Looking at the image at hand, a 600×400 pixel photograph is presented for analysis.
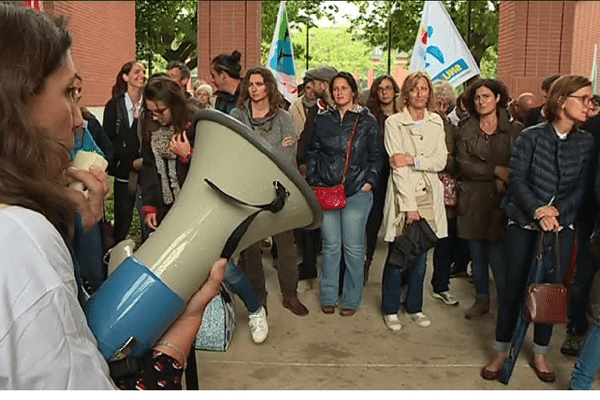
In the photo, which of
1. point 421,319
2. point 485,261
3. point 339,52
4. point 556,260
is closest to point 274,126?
point 421,319

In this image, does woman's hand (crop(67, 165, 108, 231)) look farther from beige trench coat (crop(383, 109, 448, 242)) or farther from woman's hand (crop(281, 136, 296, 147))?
beige trench coat (crop(383, 109, 448, 242))

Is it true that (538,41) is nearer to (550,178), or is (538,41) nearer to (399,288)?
(399,288)

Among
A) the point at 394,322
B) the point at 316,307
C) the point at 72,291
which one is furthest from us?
the point at 316,307

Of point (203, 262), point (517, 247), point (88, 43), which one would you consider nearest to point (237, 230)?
point (203, 262)

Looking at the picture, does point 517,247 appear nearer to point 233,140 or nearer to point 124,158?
point 233,140

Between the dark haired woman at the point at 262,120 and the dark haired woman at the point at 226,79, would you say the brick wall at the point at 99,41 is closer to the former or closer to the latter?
the dark haired woman at the point at 226,79

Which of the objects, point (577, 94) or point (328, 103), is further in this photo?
point (328, 103)

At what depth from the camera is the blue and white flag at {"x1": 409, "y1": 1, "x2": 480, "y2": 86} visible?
8.74 meters

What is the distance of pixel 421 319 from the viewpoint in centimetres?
552

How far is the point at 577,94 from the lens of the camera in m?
4.14

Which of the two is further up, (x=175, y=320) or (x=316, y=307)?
(x=175, y=320)

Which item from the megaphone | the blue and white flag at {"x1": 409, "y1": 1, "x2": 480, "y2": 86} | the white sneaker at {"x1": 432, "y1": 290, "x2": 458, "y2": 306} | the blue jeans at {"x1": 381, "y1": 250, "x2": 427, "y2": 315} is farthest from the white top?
the blue and white flag at {"x1": 409, "y1": 1, "x2": 480, "y2": 86}

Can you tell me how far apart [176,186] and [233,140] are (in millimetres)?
3140

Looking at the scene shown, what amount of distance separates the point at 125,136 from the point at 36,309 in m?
5.50
